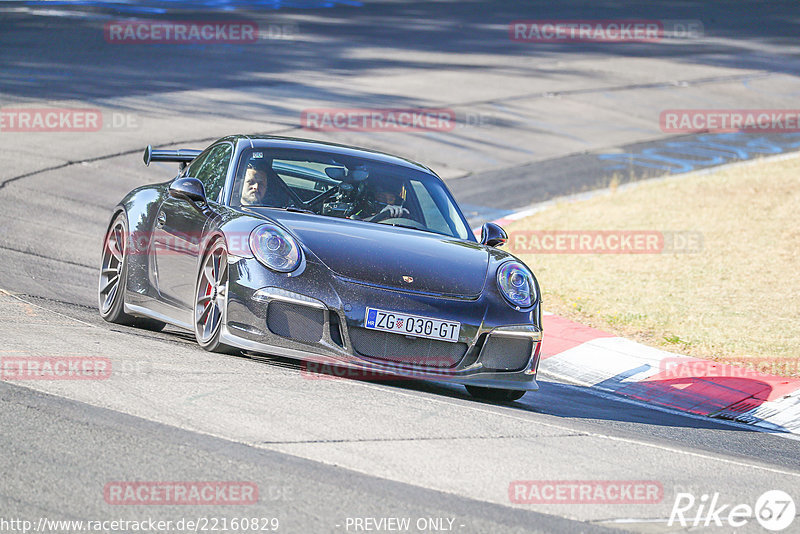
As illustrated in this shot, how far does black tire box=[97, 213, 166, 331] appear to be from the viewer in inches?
Result: 308

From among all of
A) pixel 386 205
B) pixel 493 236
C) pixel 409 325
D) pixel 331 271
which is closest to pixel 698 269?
pixel 493 236

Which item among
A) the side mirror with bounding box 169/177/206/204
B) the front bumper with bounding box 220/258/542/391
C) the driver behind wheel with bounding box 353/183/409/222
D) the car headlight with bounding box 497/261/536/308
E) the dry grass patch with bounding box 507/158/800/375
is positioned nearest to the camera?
the front bumper with bounding box 220/258/542/391

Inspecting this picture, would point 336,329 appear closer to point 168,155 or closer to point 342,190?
point 342,190

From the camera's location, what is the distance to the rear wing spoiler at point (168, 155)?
8.23 metres

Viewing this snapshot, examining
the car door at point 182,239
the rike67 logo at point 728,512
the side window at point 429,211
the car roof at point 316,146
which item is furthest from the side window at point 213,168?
the rike67 logo at point 728,512

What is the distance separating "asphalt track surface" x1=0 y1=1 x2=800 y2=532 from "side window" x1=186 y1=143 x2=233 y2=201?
103cm

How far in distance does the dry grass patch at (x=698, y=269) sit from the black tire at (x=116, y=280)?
13.6 feet

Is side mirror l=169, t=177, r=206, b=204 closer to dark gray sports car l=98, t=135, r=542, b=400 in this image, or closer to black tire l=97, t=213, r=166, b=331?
dark gray sports car l=98, t=135, r=542, b=400

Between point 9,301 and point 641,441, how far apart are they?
4328 millimetres

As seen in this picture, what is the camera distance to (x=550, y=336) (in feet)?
31.2

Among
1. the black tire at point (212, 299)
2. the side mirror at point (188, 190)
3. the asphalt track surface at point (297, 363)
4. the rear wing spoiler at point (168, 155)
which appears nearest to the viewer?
the asphalt track surface at point (297, 363)

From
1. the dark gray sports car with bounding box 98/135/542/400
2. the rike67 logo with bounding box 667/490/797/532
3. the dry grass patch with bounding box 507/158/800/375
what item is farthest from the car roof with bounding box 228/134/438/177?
the rike67 logo with bounding box 667/490/797/532

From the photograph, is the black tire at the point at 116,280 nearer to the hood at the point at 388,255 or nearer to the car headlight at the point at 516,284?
the hood at the point at 388,255

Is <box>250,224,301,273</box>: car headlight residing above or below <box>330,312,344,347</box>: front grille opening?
above
